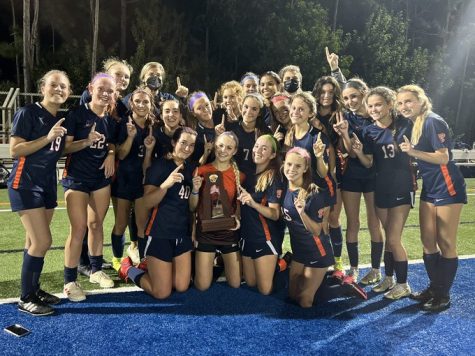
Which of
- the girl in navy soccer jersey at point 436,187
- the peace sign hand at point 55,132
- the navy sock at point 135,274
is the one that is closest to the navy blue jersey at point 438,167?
the girl in navy soccer jersey at point 436,187

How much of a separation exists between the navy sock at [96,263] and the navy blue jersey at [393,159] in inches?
119

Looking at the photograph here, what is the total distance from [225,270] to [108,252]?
80.6 inches

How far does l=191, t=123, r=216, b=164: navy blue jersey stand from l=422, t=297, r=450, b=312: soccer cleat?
8.41 ft

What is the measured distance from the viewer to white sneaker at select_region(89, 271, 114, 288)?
4.65 meters

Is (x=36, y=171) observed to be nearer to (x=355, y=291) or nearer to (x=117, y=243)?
(x=117, y=243)

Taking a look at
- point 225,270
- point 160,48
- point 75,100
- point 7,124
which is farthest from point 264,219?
point 160,48

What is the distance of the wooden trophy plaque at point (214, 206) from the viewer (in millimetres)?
4383

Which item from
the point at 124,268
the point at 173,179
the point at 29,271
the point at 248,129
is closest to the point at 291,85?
the point at 248,129

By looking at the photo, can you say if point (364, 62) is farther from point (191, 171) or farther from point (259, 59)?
point (191, 171)

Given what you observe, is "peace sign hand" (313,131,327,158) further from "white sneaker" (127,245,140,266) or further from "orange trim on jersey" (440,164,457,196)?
"white sneaker" (127,245,140,266)

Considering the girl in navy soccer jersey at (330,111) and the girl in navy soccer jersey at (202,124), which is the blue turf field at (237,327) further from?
the girl in navy soccer jersey at (202,124)

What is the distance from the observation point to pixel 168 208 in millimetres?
4336

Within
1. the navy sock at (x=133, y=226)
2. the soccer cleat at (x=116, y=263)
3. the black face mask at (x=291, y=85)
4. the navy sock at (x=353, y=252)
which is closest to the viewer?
the navy sock at (x=353, y=252)

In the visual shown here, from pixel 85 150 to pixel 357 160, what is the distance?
280 cm
